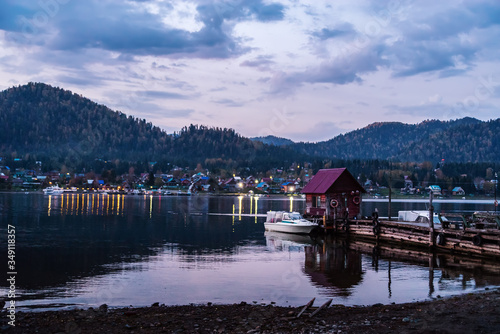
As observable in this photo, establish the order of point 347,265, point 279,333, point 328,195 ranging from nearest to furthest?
point 279,333, point 347,265, point 328,195

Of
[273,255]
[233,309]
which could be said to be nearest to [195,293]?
[233,309]

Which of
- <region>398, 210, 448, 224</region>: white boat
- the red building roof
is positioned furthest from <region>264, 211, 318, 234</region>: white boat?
<region>398, 210, 448, 224</region>: white boat

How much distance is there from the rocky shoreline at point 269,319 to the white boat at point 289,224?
36.7 m

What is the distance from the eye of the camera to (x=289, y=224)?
199 ft

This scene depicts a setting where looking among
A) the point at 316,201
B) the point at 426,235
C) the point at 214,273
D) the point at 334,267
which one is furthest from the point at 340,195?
the point at 214,273

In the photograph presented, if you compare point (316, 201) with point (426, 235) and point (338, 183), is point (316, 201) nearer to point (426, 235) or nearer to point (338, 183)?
point (338, 183)

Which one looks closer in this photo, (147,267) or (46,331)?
(46,331)

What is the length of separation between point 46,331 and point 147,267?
1791 cm

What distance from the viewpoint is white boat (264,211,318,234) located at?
195ft

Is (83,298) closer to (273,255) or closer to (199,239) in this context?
(273,255)

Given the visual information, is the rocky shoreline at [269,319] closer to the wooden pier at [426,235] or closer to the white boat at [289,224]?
the wooden pier at [426,235]

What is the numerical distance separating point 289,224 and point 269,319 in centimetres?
4143

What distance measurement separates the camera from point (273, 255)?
43875 millimetres

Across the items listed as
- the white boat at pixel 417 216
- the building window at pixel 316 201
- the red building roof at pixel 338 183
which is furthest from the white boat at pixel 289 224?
the white boat at pixel 417 216
